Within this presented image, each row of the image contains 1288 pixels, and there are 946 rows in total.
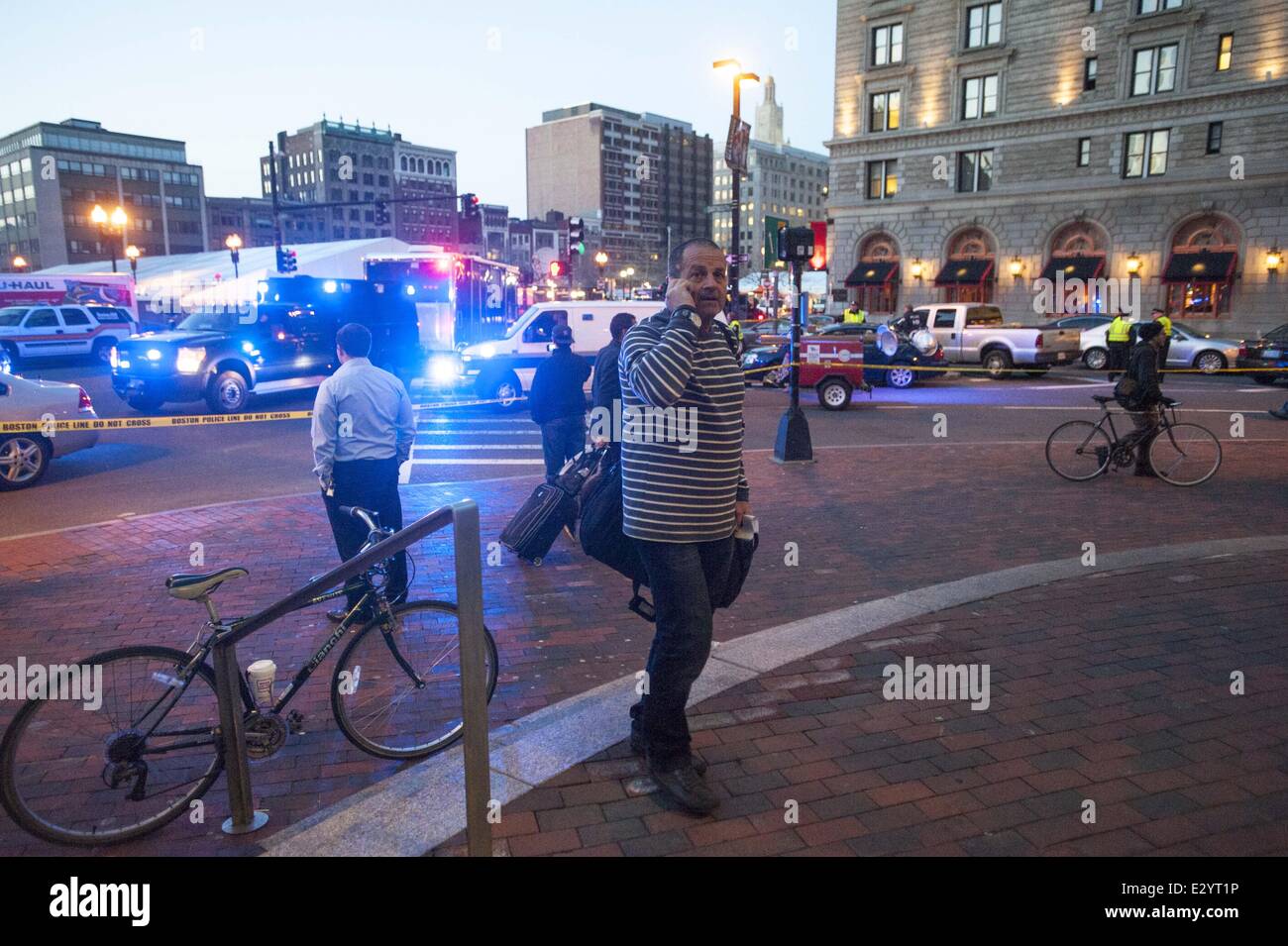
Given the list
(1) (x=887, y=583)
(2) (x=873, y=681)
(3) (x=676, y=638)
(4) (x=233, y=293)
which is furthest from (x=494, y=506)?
(4) (x=233, y=293)

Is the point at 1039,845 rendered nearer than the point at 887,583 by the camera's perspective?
Yes

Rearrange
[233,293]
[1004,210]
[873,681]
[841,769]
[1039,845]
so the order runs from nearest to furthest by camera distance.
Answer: [1039,845]
[841,769]
[873,681]
[233,293]
[1004,210]

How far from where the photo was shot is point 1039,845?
3262 mm

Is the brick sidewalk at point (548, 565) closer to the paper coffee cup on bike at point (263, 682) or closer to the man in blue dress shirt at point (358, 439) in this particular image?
the paper coffee cup on bike at point (263, 682)

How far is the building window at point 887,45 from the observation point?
48969 mm

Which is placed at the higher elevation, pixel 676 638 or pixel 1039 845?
pixel 676 638

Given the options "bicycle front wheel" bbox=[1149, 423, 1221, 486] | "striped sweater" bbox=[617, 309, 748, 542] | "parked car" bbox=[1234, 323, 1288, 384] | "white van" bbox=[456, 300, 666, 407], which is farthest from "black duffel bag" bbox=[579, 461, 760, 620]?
"parked car" bbox=[1234, 323, 1288, 384]

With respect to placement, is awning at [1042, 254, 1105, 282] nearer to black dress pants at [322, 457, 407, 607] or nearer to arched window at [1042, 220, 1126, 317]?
arched window at [1042, 220, 1126, 317]

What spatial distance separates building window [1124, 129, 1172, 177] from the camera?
137 ft

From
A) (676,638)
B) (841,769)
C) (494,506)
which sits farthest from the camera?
Result: (494,506)

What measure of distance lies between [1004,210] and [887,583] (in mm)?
45770

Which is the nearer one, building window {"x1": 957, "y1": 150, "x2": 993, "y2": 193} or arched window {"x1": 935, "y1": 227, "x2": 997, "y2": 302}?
building window {"x1": 957, "y1": 150, "x2": 993, "y2": 193}
